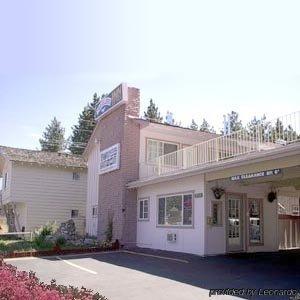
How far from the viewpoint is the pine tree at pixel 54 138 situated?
63312mm

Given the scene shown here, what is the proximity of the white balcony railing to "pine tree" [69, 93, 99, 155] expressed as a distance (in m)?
38.8

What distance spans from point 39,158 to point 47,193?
2.45 m

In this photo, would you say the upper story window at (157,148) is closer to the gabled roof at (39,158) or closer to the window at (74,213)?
the gabled roof at (39,158)

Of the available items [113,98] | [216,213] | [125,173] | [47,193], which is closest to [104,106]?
[113,98]

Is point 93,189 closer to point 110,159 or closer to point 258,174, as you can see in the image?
point 110,159

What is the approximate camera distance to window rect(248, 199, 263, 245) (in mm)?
17875

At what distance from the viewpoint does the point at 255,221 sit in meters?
18.1

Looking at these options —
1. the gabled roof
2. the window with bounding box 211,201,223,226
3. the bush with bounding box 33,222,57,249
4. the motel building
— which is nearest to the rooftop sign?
the motel building

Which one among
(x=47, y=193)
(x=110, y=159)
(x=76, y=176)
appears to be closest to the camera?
(x=110, y=159)

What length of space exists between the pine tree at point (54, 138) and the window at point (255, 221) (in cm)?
4780

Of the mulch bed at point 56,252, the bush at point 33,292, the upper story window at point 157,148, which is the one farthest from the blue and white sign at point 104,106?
the bush at point 33,292

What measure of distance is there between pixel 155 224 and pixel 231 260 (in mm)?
5138

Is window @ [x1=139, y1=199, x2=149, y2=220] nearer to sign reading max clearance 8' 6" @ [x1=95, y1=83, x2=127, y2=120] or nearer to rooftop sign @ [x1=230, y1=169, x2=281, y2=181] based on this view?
sign reading max clearance 8' 6" @ [x1=95, y1=83, x2=127, y2=120]

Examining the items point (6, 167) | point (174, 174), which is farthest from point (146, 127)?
point (6, 167)
